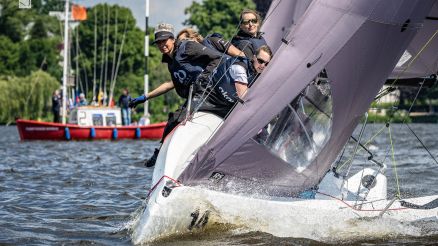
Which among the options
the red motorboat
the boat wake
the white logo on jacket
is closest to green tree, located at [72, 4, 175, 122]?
the red motorboat

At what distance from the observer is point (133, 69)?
81125mm

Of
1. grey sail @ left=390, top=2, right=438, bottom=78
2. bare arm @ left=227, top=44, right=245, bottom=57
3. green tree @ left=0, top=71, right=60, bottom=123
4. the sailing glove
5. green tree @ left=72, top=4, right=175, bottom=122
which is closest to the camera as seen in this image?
bare arm @ left=227, top=44, right=245, bottom=57

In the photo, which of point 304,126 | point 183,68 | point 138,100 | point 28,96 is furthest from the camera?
point 28,96

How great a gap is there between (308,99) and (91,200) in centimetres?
425

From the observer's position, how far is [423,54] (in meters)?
10.6

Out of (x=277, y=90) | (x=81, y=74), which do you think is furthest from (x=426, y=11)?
(x=81, y=74)

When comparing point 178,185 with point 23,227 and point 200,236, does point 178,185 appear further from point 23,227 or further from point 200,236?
point 23,227

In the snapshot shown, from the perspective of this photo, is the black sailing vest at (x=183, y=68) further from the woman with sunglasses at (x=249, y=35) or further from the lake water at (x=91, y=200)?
the lake water at (x=91, y=200)

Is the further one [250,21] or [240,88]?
[250,21]

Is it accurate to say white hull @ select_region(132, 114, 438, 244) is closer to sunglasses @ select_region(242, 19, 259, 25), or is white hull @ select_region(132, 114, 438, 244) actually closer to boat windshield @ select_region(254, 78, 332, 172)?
boat windshield @ select_region(254, 78, 332, 172)

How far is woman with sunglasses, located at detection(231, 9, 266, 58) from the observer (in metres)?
9.45

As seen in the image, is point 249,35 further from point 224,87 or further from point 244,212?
point 244,212

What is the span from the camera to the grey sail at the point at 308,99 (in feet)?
27.4

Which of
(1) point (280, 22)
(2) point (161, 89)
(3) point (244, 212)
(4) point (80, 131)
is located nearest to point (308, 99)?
(3) point (244, 212)
